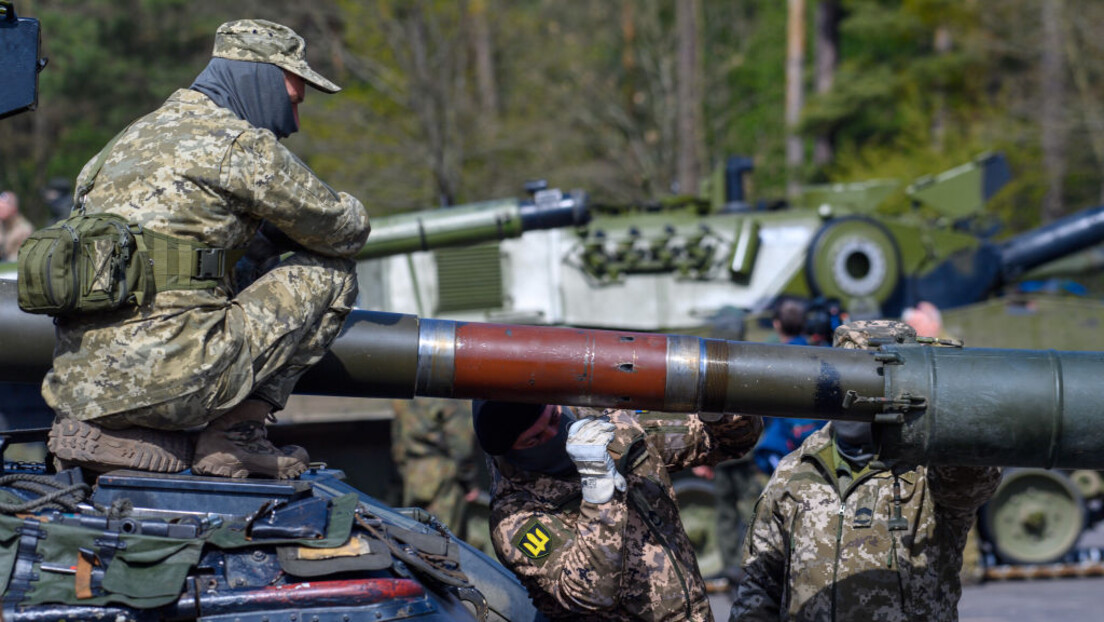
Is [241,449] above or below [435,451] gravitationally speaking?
above

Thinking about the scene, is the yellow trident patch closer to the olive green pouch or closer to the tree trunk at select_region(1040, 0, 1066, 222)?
the olive green pouch

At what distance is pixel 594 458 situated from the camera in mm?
3576

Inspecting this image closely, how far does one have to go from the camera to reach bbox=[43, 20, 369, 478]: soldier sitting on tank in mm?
3393

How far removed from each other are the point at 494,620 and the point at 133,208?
5.21 ft

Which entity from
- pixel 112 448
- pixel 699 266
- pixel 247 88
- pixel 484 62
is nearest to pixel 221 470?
pixel 112 448

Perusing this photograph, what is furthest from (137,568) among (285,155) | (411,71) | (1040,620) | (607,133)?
(607,133)

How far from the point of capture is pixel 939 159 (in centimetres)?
2244

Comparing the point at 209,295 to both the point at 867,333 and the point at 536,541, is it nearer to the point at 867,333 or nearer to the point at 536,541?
the point at 536,541

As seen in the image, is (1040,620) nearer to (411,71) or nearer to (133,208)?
(133,208)

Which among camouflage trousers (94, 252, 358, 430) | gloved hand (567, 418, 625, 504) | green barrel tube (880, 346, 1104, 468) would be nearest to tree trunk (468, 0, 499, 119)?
camouflage trousers (94, 252, 358, 430)

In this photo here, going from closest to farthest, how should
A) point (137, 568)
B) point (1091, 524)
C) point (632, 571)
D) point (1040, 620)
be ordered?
1. point (137, 568)
2. point (632, 571)
3. point (1040, 620)
4. point (1091, 524)

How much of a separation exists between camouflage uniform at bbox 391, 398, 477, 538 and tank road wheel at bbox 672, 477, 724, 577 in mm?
1766

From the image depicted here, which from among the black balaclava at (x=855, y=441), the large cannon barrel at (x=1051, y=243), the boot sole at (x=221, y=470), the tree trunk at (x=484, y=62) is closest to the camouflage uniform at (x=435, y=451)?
the black balaclava at (x=855, y=441)

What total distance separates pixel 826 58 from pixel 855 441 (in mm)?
→ 23853
